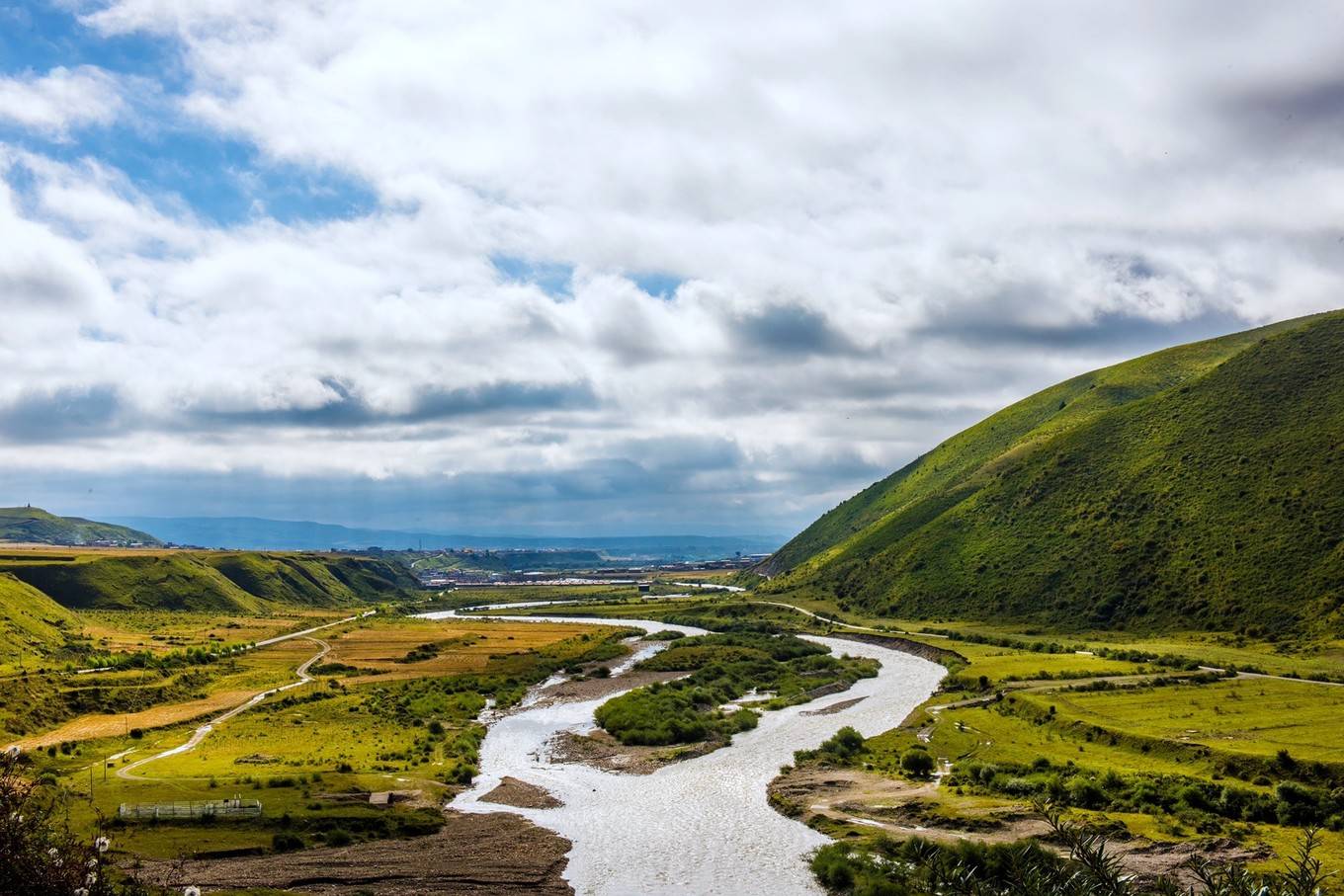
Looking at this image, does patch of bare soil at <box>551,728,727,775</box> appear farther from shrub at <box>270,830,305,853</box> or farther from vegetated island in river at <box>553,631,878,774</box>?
shrub at <box>270,830,305,853</box>

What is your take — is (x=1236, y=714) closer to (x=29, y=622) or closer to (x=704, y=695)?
(x=704, y=695)

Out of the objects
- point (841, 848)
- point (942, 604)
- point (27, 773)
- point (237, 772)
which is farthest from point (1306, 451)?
point (27, 773)

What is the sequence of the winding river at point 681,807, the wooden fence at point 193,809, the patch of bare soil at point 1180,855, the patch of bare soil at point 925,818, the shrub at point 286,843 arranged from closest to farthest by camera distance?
the patch of bare soil at point 1180,855
the patch of bare soil at point 925,818
the winding river at point 681,807
the shrub at point 286,843
the wooden fence at point 193,809

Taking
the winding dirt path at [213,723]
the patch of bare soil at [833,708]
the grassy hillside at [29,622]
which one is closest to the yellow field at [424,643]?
the winding dirt path at [213,723]

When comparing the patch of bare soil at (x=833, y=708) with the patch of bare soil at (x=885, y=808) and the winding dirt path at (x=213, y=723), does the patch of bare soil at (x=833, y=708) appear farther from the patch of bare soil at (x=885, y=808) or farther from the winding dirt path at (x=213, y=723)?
the winding dirt path at (x=213, y=723)

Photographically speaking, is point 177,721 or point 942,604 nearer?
point 177,721

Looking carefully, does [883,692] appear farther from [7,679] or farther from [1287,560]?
[7,679]

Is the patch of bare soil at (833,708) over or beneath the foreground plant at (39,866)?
beneath

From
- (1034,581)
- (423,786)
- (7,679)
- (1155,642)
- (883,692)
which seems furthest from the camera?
(1034,581)
